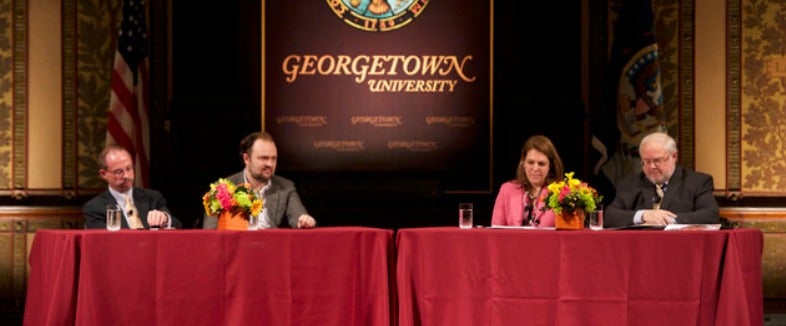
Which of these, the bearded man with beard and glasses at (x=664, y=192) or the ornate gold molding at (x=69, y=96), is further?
the ornate gold molding at (x=69, y=96)

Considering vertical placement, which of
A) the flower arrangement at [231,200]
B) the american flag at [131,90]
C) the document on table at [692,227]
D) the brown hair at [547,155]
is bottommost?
the document on table at [692,227]

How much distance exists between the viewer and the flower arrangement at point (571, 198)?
5020mm

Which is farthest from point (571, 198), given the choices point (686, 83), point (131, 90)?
point (131, 90)

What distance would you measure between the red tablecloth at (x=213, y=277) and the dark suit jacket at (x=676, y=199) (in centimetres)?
133

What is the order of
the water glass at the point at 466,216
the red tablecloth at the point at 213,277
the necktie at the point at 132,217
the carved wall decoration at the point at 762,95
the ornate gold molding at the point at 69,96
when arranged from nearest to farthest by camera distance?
1. the red tablecloth at the point at 213,277
2. the water glass at the point at 466,216
3. the necktie at the point at 132,217
4. the carved wall decoration at the point at 762,95
5. the ornate gold molding at the point at 69,96

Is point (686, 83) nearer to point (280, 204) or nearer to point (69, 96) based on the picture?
point (280, 204)

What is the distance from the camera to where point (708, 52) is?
26.3 ft

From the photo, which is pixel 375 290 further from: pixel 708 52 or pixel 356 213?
pixel 708 52

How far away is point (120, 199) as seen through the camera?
5.57m

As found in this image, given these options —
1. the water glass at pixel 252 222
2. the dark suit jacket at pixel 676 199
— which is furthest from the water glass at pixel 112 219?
the dark suit jacket at pixel 676 199

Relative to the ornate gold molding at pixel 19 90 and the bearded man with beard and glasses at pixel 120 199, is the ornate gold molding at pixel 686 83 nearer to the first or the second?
the bearded man with beard and glasses at pixel 120 199

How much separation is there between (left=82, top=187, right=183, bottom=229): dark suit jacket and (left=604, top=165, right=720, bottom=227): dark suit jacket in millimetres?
2311

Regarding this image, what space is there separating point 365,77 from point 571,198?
3.60 m

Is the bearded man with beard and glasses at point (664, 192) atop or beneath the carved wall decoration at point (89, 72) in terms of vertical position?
beneath
